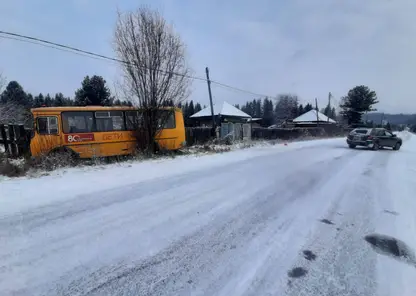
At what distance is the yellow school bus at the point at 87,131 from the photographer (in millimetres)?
10203

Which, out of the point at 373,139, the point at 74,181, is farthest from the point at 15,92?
the point at 373,139

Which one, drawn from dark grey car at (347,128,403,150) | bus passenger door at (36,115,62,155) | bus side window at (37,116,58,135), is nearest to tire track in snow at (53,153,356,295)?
bus passenger door at (36,115,62,155)

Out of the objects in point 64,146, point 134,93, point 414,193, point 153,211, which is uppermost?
point 134,93

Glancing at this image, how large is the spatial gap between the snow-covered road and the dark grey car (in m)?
13.5

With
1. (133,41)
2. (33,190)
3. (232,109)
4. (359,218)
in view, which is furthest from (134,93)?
(232,109)

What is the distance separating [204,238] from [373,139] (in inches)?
759

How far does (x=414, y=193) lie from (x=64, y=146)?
12.3 meters

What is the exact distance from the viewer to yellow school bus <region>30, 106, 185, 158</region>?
10.2 metres

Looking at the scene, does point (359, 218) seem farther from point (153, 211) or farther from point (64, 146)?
point (64, 146)

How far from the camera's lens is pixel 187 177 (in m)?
7.60

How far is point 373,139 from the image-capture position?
18.1m

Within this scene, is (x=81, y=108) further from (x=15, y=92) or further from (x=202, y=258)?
(x=15, y=92)

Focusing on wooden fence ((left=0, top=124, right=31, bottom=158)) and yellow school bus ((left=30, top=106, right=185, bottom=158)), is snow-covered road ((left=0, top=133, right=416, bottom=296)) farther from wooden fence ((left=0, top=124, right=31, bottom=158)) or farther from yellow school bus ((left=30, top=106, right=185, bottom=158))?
wooden fence ((left=0, top=124, right=31, bottom=158))

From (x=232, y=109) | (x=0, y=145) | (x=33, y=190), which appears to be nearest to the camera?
(x=33, y=190)
